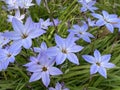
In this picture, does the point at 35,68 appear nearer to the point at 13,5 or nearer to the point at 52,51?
Result: the point at 52,51

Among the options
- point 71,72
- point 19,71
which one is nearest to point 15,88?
point 19,71

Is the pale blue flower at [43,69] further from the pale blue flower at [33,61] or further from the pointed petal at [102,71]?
the pointed petal at [102,71]

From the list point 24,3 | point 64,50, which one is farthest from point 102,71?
point 24,3

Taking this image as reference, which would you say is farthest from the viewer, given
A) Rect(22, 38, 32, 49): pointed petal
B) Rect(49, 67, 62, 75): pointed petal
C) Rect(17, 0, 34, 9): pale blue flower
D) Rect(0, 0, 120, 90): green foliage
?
Rect(17, 0, 34, 9): pale blue flower

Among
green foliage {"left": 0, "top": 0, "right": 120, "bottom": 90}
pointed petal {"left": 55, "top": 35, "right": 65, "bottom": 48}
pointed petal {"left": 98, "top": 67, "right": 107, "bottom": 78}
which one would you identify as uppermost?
pointed petal {"left": 55, "top": 35, "right": 65, "bottom": 48}

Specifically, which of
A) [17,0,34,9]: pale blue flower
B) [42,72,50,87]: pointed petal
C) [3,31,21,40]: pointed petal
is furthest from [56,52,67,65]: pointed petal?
[17,0,34,9]: pale blue flower

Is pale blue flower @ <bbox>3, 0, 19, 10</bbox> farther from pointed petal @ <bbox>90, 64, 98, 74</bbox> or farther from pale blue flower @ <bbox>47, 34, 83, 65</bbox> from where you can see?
pointed petal @ <bbox>90, 64, 98, 74</bbox>
